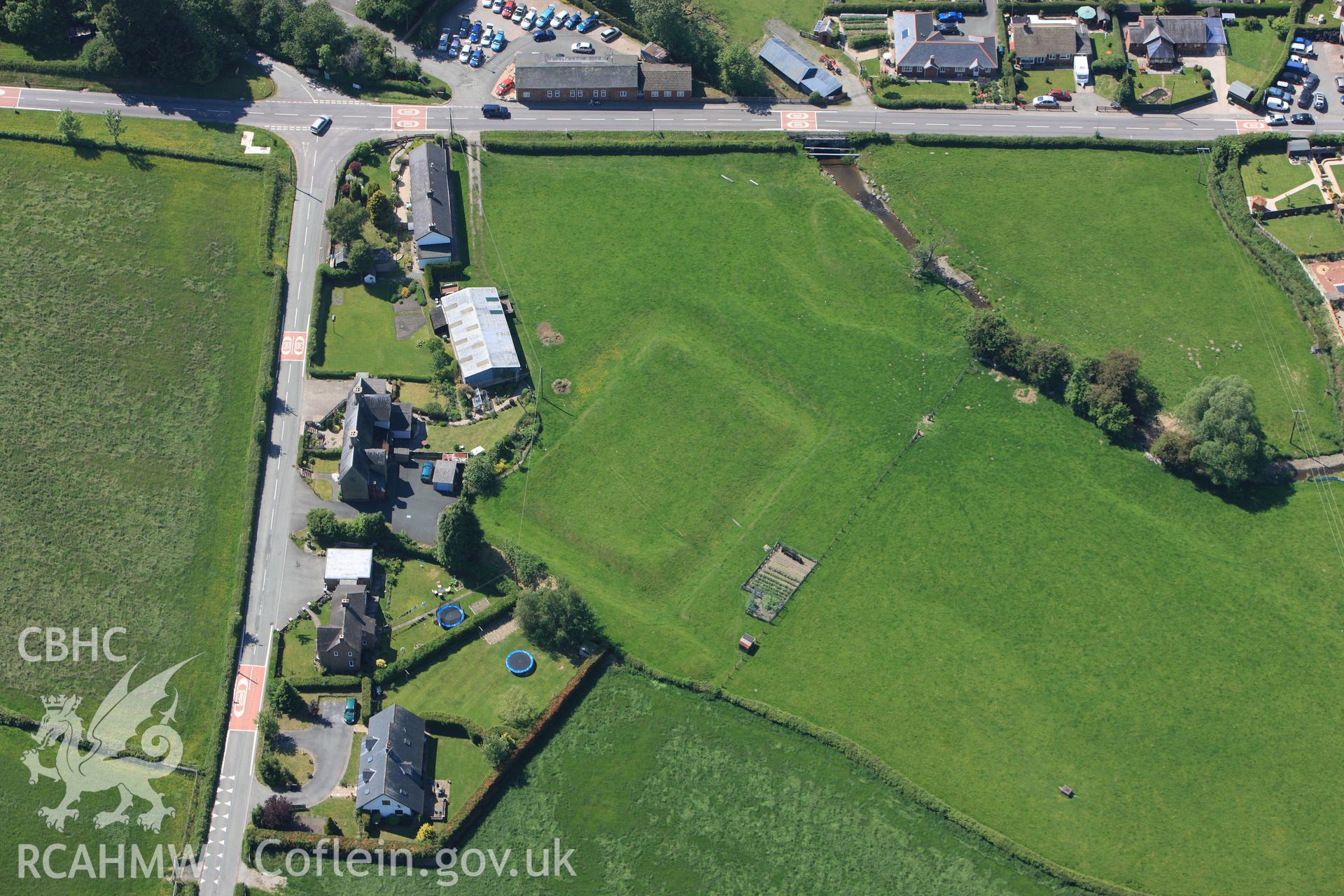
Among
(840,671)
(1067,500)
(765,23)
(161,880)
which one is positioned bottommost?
(161,880)

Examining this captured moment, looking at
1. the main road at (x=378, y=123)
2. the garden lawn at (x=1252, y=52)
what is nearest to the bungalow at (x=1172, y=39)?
the garden lawn at (x=1252, y=52)

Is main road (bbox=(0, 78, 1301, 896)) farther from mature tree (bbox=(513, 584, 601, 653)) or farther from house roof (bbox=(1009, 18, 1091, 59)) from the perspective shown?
mature tree (bbox=(513, 584, 601, 653))

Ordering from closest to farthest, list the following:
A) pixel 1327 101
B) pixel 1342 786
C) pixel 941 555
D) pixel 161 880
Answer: pixel 161 880, pixel 1342 786, pixel 941 555, pixel 1327 101

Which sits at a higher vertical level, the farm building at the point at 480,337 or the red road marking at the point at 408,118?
the red road marking at the point at 408,118

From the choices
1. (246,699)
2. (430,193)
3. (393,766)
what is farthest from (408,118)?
(393,766)

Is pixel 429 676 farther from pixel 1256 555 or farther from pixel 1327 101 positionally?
pixel 1327 101

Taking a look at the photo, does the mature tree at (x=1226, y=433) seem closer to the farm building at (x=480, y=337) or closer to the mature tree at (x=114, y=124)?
the farm building at (x=480, y=337)

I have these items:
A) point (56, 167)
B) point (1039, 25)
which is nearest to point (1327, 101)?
point (1039, 25)
